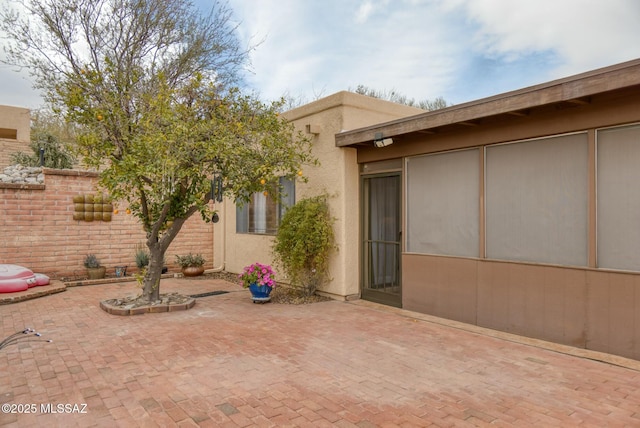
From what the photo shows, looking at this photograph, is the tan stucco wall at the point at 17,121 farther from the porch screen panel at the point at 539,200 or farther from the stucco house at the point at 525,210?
the porch screen panel at the point at 539,200

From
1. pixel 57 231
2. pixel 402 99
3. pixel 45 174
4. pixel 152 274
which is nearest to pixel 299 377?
pixel 152 274

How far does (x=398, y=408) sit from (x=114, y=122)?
5.91m

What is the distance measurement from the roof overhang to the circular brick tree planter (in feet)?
13.9

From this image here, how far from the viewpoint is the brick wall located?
30.0 feet

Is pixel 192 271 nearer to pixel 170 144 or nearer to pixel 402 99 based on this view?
pixel 170 144

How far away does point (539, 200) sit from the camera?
17.5ft

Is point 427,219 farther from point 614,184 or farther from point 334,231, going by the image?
point 614,184

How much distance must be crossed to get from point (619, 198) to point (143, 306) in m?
6.83

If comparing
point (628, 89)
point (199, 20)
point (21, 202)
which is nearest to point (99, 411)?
point (628, 89)

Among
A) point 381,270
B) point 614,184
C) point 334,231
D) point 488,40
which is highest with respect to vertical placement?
point 488,40

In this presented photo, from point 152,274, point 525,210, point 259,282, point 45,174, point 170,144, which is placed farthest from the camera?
point 45,174

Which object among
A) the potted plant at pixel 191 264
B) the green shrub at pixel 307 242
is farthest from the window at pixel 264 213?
the potted plant at pixel 191 264

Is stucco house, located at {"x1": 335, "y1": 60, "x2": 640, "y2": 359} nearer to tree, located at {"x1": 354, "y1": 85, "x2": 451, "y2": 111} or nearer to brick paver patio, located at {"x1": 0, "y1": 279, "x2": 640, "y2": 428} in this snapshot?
brick paver patio, located at {"x1": 0, "y1": 279, "x2": 640, "y2": 428}

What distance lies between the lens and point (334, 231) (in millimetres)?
7922
